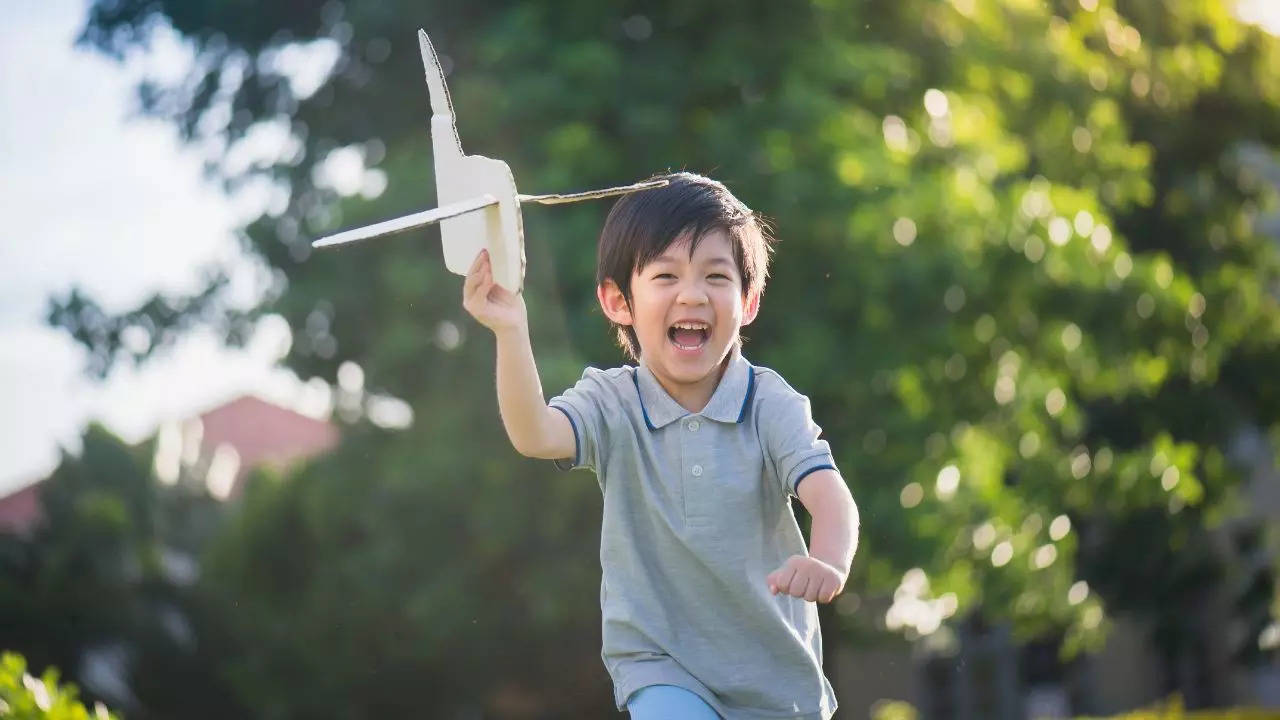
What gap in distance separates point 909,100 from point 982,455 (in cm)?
315

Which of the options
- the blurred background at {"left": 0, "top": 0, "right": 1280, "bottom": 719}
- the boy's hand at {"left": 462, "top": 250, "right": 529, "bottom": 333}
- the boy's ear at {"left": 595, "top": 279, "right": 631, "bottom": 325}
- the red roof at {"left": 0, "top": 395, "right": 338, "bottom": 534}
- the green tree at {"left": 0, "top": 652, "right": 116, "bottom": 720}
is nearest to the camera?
the boy's hand at {"left": 462, "top": 250, "right": 529, "bottom": 333}

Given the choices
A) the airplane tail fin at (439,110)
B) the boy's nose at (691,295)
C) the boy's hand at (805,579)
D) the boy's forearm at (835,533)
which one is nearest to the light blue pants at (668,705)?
the boy's forearm at (835,533)

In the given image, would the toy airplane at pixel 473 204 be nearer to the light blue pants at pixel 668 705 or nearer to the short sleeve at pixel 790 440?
the short sleeve at pixel 790 440

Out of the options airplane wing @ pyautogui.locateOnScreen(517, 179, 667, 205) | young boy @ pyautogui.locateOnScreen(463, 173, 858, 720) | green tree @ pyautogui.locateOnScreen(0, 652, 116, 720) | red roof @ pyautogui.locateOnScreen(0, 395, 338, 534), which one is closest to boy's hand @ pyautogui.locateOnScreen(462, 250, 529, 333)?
airplane wing @ pyautogui.locateOnScreen(517, 179, 667, 205)

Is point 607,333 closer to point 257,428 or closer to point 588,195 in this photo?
point 588,195

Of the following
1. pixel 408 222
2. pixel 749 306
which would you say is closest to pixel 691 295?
pixel 749 306

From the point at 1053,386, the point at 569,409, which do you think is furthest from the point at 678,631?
the point at 1053,386

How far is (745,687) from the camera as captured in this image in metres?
3.29

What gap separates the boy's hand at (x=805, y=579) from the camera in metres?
2.76

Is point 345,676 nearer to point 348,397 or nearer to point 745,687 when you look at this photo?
point 348,397

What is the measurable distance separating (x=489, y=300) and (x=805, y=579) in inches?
30.1

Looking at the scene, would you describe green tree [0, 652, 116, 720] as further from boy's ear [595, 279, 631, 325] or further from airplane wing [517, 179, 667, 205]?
airplane wing [517, 179, 667, 205]

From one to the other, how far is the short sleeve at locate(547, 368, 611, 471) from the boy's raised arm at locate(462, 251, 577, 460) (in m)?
0.04

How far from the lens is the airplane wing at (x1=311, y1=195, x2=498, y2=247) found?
107 inches
